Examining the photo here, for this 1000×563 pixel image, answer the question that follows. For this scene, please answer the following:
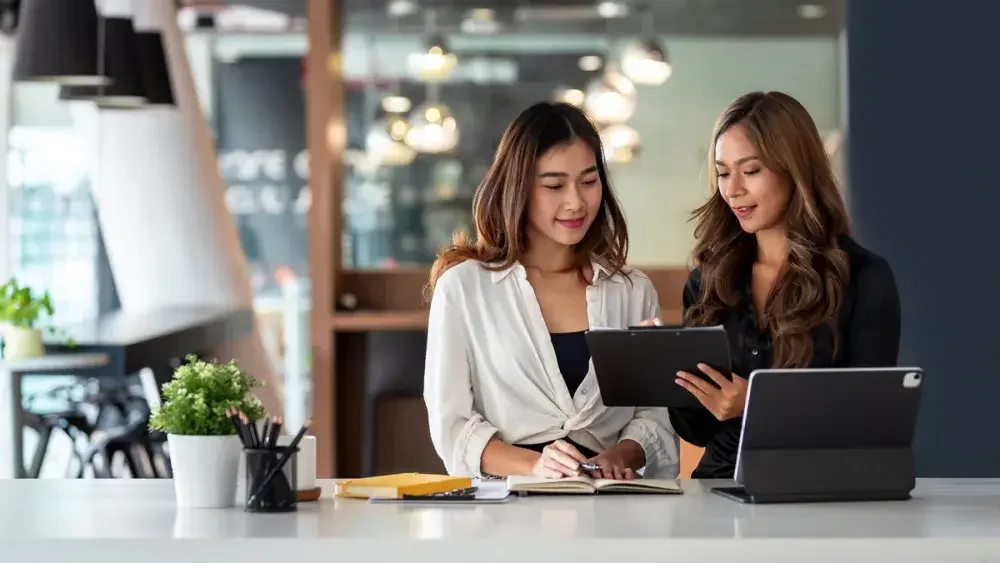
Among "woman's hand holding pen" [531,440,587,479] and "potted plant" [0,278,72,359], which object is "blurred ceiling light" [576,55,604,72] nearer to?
"potted plant" [0,278,72,359]

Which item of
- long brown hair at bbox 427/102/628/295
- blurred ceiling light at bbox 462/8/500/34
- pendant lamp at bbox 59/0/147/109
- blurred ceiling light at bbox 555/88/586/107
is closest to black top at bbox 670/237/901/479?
long brown hair at bbox 427/102/628/295

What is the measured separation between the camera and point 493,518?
2096mm

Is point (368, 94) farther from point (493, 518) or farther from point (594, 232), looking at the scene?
point (493, 518)

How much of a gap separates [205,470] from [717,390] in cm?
93

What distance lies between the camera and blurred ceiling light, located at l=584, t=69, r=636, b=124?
812 cm

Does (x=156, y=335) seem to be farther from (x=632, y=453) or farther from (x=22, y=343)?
(x=632, y=453)

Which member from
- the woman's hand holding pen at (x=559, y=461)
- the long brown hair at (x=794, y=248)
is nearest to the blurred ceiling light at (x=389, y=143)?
the long brown hair at (x=794, y=248)

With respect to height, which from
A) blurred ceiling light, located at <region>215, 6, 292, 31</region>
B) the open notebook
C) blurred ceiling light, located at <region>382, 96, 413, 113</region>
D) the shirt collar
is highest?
blurred ceiling light, located at <region>215, 6, 292, 31</region>

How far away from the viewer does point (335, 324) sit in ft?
20.6

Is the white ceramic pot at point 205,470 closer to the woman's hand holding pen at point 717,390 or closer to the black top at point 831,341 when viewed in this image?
the woman's hand holding pen at point 717,390

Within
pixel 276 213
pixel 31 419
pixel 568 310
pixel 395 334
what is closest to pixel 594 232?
pixel 568 310

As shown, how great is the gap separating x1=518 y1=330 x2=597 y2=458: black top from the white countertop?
1.90 feet

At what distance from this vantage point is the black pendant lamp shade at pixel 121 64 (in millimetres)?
6152

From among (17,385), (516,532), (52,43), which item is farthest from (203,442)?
(17,385)
